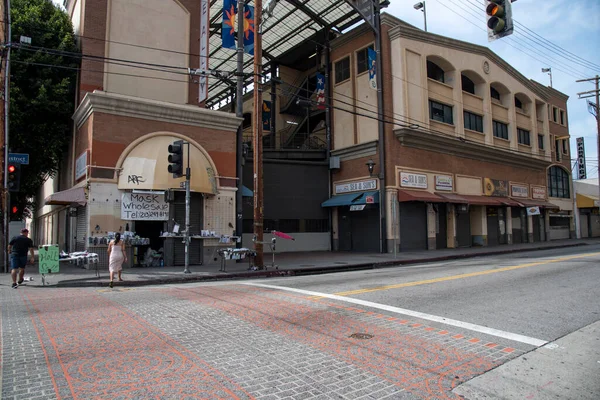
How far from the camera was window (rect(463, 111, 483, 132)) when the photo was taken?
29141mm

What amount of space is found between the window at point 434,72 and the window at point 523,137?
11.2 metres

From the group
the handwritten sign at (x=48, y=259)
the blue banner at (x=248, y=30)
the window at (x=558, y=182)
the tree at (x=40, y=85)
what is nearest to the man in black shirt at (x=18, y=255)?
the handwritten sign at (x=48, y=259)

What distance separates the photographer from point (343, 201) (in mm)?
25625

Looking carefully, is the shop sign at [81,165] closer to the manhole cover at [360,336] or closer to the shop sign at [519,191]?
the manhole cover at [360,336]

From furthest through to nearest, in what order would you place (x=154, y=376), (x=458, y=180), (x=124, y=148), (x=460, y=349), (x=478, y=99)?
(x=478, y=99)
(x=458, y=180)
(x=124, y=148)
(x=460, y=349)
(x=154, y=376)

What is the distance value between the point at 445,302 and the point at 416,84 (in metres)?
19.7

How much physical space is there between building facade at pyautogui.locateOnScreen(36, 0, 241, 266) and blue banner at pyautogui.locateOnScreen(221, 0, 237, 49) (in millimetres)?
1820

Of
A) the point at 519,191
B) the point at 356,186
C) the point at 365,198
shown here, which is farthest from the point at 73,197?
the point at 519,191

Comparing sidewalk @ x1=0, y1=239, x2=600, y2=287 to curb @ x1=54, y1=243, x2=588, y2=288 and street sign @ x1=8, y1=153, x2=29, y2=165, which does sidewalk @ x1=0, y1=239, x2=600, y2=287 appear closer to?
curb @ x1=54, y1=243, x2=588, y2=288

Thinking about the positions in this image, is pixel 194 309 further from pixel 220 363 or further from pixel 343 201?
pixel 343 201

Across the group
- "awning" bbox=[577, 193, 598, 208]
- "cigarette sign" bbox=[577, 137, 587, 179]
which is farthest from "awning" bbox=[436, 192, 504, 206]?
"cigarette sign" bbox=[577, 137, 587, 179]

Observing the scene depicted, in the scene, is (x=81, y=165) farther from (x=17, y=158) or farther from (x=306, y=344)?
(x=306, y=344)

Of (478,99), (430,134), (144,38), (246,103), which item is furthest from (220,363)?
(246,103)

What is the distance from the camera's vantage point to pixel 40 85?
61.2 feet
